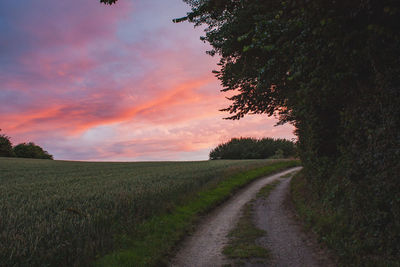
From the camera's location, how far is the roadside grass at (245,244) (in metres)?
7.34

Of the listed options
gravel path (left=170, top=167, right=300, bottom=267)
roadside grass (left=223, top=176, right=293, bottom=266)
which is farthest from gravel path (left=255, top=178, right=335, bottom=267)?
gravel path (left=170, top=167, right=300, bottom=267)

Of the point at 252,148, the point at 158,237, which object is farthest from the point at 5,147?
the point at 158,237

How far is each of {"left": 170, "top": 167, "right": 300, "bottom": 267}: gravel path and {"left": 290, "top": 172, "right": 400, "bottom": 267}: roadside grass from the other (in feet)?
10.5

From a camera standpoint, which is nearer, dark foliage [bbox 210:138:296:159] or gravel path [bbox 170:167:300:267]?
gravel path [bbox 170:167:300:267]

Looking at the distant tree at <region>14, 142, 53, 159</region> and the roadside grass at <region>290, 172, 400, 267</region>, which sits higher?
the distant tree at <region>14, 142, 53, 159</region>

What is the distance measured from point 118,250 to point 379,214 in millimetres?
7562

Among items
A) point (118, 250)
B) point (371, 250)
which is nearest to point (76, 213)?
point (118, 250)

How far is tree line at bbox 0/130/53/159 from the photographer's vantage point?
91000mm

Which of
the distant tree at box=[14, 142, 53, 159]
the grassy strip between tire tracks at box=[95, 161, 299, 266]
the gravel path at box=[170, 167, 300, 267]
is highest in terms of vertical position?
the distant tree at box=[14, 142, 53, 159]

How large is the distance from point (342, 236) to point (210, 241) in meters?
4.36

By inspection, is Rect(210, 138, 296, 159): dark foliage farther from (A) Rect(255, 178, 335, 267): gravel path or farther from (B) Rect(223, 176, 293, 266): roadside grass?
(B) Rect(223, 176, 293, 266): roadside grass

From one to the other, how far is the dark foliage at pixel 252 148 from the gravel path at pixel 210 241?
67.1 m

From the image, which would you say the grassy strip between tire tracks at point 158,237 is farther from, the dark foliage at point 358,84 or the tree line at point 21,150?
the tree line at point 21,150

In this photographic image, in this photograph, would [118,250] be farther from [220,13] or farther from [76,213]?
[220,13]
